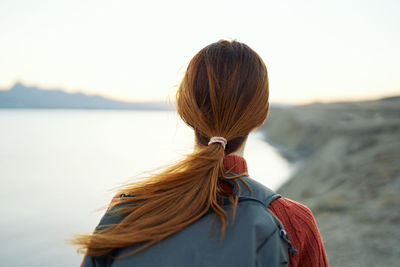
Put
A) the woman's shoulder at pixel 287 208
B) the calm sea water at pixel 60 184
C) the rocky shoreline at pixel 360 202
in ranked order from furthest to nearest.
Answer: the calm sea water at pixel 60 184, the rocky shoreline at pixel 360 202, the woman's shoulder at pixel 287 208

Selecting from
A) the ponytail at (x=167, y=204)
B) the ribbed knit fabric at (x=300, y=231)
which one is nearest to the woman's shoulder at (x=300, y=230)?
the ribbed knit fabric at (x=300, y=231)

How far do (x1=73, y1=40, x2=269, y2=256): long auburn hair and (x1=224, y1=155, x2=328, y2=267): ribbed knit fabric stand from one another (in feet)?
0.71

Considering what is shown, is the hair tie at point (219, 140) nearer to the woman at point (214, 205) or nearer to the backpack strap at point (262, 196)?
the woman at point (214, 205)

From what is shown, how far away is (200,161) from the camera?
129 centimetres

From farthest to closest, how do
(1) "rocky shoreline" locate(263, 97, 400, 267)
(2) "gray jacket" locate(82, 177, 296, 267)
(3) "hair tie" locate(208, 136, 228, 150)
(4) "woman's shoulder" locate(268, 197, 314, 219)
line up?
(1) "rocky shoreline" locate(263, 97, 400, 267) → (3) "hair tie" locate(208, 136, 228, 150) → (4) "woman's shoulder" locate(268, 197, 314, 219) → (2) "gray jacket" locate(82, 177, 296, 267)

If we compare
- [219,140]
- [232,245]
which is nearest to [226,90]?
[219,140]

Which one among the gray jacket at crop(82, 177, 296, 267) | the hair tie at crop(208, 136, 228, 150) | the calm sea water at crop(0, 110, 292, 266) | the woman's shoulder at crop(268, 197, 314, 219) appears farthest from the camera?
the calm sea water at crop(0, 110, 292, 266)

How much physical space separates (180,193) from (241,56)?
0.62 meters

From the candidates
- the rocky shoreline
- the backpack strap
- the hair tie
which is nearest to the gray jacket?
the backpack strap

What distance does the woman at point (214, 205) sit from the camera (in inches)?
42.3

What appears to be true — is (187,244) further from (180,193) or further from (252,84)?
(252,84)

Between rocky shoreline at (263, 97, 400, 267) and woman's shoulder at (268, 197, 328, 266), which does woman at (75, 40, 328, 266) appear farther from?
rocky shoreline at (263, 97, 400, 267)

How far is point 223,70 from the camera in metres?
1.26

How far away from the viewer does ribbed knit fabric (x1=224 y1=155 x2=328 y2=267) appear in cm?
121
